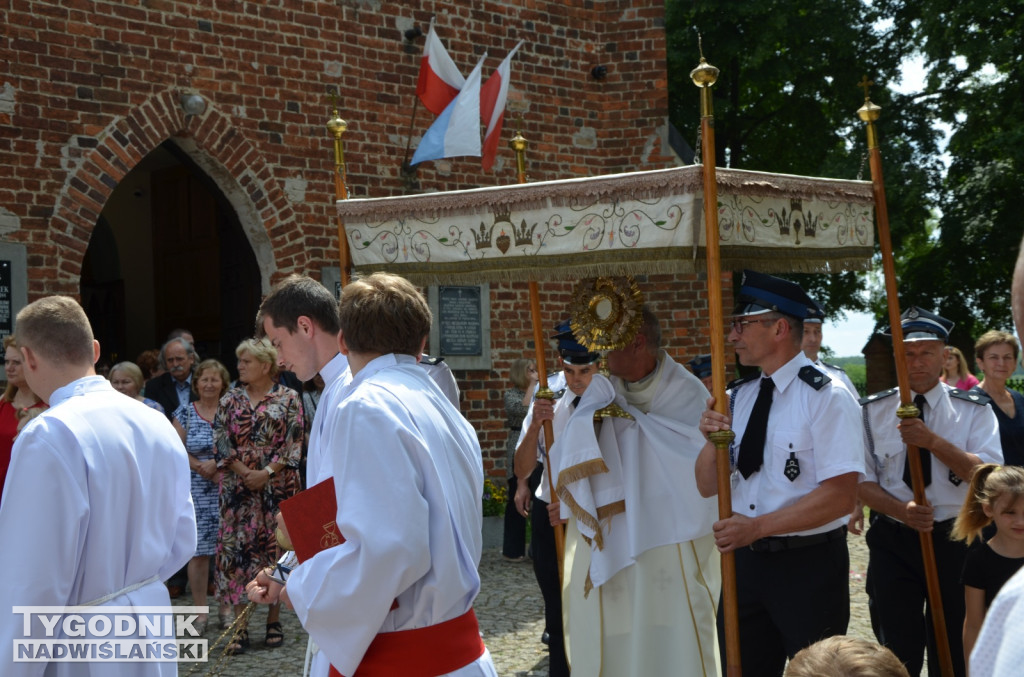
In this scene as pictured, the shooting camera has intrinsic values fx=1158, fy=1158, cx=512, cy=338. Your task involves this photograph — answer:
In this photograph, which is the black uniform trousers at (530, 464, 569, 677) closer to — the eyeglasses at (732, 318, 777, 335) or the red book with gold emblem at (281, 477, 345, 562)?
the eyeglasses at (732, 318, 777, 335)

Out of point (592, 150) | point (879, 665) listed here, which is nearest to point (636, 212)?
point (879, 665)

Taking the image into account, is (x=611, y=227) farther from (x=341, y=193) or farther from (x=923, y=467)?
(x=923, y=467)

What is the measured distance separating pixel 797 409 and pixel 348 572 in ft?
7.00

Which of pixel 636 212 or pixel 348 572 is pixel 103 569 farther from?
pixel 636 212

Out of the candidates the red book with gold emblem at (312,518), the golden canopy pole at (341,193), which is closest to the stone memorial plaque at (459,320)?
the golden canopy pole at (341,193)

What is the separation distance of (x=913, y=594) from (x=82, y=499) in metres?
3.67

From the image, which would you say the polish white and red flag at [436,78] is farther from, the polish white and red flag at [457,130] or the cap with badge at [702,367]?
the cap with badge at [702,367]

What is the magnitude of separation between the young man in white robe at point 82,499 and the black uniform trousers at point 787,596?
2.09 meters

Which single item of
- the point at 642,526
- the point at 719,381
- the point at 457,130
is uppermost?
the point at 457,130

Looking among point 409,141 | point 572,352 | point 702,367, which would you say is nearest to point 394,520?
point 572,352

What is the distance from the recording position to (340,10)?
11000mm

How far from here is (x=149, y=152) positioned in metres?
9.80

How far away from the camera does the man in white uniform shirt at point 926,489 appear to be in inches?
205

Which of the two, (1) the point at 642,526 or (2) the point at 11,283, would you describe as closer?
(1) the point at 642,526
